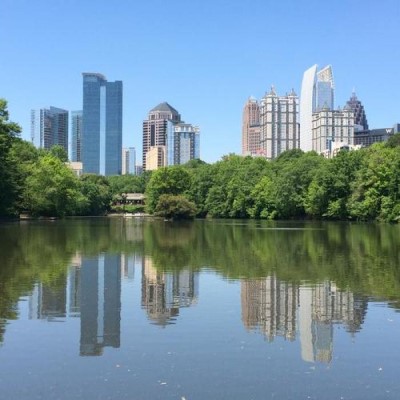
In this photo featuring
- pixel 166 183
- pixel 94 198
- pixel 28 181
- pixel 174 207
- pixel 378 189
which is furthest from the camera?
pixel 94 198

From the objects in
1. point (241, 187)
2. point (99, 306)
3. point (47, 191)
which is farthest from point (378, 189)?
point (99, 306)

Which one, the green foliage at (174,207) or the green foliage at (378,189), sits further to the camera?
the green foliage at (174,207)

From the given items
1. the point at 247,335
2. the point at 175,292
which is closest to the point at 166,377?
the point at 247,335

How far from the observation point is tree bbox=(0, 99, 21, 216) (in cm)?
6181

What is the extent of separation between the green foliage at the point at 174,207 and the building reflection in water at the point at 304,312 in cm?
7013

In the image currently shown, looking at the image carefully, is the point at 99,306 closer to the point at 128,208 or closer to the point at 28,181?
the point at 28,181

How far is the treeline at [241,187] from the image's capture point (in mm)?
73375

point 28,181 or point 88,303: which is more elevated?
point 28,181

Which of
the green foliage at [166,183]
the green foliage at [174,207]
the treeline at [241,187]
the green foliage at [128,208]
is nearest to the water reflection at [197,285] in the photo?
the treeline at [241,187]

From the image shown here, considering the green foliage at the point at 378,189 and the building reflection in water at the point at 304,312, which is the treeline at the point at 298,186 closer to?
the green foliage at the point at 378,189

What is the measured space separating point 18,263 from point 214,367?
1459cm

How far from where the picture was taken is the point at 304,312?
12.7 metres

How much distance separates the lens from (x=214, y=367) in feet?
28.0

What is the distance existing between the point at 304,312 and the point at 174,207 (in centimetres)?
7416
